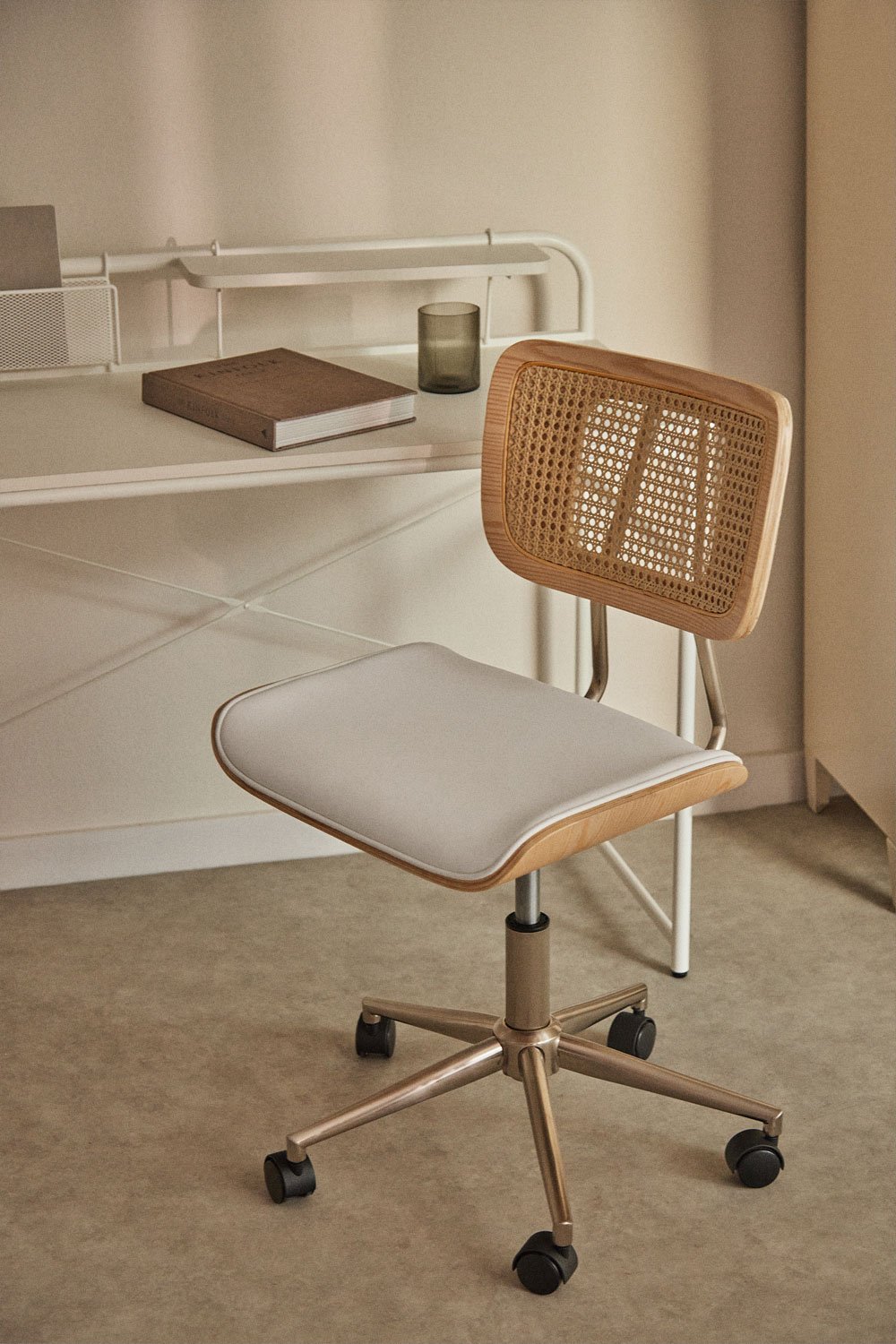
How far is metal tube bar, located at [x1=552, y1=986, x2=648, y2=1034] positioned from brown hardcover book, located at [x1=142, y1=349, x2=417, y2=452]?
72 cm

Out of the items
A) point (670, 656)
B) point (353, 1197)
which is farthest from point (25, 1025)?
point (670, 656)

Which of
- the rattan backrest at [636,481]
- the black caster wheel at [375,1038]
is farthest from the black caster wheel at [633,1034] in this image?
the rattan backrest at [636,481]

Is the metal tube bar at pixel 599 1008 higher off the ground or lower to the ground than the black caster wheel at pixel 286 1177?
higher

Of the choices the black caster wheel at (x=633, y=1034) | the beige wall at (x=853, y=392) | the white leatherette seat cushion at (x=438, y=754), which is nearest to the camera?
the white leatherette seat cushion at (x=438, y=754)

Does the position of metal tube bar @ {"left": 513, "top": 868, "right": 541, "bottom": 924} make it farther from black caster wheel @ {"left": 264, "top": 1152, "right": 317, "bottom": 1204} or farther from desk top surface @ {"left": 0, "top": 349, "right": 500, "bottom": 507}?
desk top surface @ {"left": 0, "top": 349, "right": 500, "bottom": 507}

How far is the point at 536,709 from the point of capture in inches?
66.8

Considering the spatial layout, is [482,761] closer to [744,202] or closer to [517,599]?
[517,599]

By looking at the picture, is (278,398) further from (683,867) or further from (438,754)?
(683,867)

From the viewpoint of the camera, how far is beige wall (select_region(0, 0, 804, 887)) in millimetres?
2195

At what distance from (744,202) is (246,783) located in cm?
128

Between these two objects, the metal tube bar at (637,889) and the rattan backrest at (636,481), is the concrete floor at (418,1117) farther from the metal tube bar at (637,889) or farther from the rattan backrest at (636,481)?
the rattan backrest at (636,481)

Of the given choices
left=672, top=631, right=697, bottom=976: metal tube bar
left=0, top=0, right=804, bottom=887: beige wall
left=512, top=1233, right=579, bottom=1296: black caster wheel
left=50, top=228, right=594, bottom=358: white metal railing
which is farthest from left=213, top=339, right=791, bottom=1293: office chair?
left=0, top=0, right=804, bottom=887: beige wall

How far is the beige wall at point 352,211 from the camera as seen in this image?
86.4 inches

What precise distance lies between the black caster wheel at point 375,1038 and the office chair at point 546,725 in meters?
0.05
